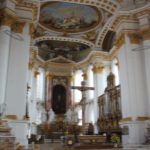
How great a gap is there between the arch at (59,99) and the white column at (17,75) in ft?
39.1

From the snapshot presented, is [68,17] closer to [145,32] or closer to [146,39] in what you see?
[145,32]

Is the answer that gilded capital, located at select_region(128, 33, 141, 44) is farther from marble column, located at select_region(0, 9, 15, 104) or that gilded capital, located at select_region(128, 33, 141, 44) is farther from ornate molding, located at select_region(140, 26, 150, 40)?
marble column, located at select_region(0, 9, 15, 104)

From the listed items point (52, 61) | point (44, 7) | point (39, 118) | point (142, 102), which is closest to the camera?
point (142, 102)

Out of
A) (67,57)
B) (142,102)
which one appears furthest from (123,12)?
(67,57)

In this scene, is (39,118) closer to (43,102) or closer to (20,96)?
(43,102)

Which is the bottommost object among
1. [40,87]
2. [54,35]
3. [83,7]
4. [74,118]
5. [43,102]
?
[74,118]

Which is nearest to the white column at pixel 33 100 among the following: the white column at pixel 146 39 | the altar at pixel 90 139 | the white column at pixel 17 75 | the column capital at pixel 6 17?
the white column at pixel 17 75

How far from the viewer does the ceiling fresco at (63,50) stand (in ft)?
69.7

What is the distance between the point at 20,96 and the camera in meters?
9.84

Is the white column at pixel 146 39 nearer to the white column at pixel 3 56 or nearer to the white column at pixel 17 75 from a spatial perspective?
the white column at pixel 17 75

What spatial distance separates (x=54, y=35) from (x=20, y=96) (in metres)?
9.48

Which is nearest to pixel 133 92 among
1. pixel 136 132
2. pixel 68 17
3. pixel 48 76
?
pixel 136 132

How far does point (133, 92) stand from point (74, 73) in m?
12.2

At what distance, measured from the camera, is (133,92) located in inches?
424
